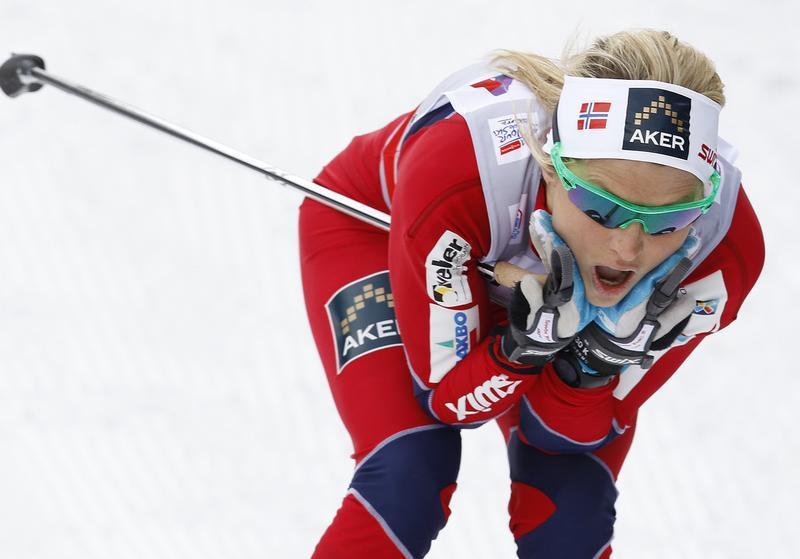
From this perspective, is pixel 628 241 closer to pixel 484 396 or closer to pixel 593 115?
pixel 593 115

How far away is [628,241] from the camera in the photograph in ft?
5.90

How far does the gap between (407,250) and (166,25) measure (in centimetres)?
258

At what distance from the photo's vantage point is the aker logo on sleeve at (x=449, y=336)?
210 centimetres

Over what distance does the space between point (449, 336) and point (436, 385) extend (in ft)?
0.36

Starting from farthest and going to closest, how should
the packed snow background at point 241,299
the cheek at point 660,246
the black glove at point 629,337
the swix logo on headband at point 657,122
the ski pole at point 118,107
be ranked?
the packed snow background at point 241,299 → the ski pole at point 118,107 → the black glove at point 629,337 → the cheek at point 660,246 → the swix logo on headband at point 657,122

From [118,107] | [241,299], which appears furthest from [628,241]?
[241,299]

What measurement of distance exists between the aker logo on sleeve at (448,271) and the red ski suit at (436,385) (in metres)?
0.01

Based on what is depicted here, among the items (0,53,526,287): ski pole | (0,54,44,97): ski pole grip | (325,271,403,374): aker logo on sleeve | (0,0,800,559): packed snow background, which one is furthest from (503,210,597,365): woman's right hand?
(0,54,44,97): ski pole grip

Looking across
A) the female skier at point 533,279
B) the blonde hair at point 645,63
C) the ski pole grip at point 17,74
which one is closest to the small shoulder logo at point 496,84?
the female skier at point 533,279

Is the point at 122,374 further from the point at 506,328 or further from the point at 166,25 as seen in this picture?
the point at 166,25

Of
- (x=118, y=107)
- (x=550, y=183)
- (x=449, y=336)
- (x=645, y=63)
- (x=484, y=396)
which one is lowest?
(x=484, y=396)

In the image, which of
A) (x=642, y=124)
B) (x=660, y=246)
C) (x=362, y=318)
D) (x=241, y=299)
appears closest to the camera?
(x=642, y=124)

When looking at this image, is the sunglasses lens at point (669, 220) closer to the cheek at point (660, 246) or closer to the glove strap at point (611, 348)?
the cheek at point (660, 246)

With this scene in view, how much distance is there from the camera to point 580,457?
7.59 feet
